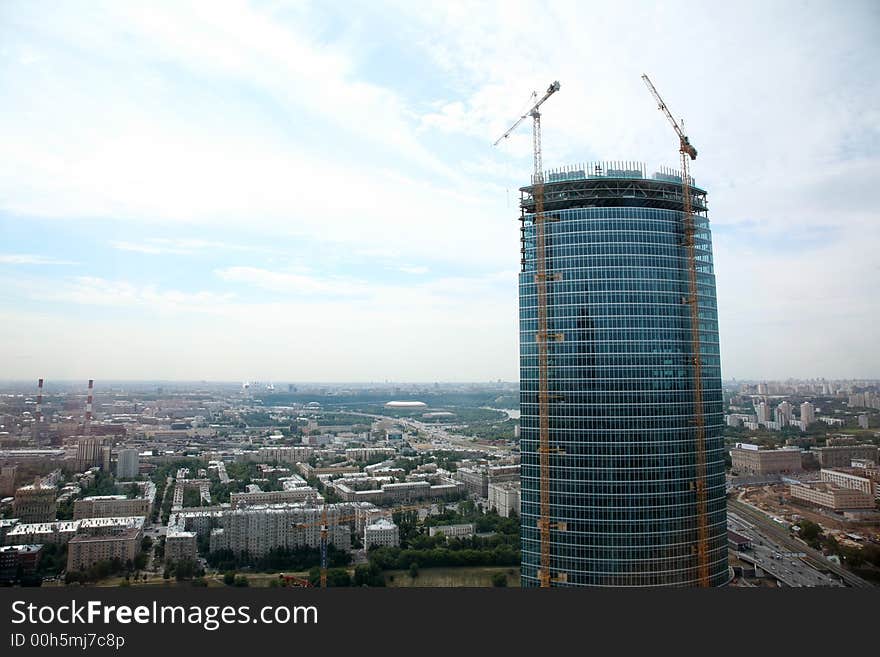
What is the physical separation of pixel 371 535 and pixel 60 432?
25.4 ft

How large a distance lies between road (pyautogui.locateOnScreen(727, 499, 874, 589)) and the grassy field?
5.75 metres

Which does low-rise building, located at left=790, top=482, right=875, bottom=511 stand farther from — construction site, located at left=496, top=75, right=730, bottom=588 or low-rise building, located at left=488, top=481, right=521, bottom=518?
low-rise building, located at left=488, top=481, right=521, bottom=518

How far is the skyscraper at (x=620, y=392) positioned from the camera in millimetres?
8672

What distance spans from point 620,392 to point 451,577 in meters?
5.65

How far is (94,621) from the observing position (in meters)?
3.52

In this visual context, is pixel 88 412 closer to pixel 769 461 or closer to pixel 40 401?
pixel 40 401

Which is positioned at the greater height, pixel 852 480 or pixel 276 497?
pixel 852 480

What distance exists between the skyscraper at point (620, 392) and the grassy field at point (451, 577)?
2903 millimetres

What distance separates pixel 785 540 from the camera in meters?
13.2

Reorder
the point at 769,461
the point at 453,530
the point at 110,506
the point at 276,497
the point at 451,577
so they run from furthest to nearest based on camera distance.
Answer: the point at 769,461, the point at 276,497, the point at 110,506, the point at 453,530, the point at 451,577

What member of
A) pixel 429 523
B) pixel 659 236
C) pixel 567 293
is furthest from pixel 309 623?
pixel 429 523

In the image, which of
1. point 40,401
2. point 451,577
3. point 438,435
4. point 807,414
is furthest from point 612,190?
point 438,435

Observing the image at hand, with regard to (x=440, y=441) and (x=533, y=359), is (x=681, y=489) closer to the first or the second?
(x=533, y=359)

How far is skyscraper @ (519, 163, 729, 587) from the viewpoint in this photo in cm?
867
